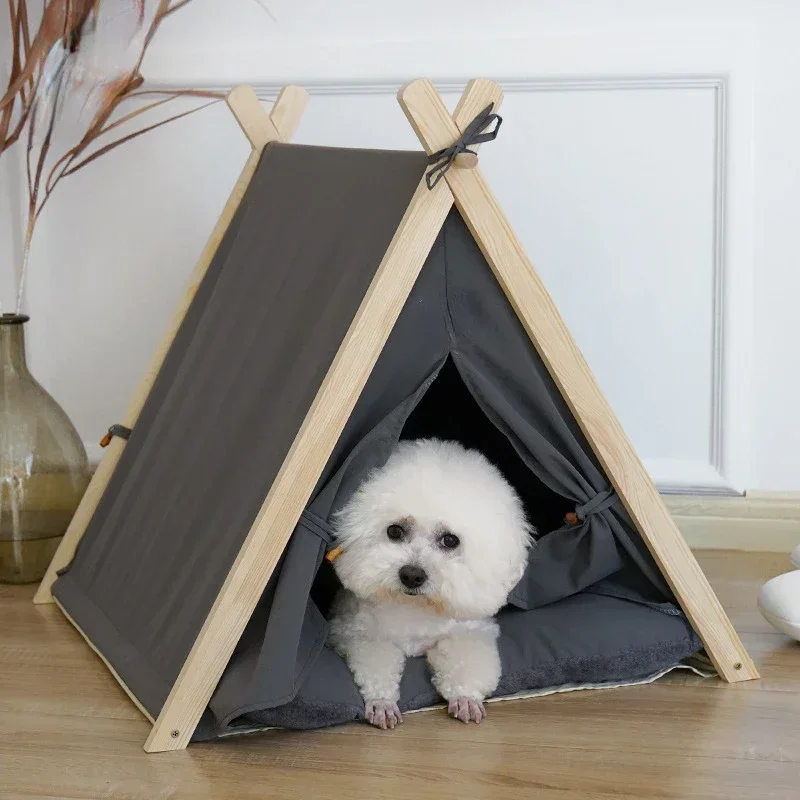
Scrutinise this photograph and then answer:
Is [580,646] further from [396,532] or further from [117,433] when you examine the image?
[117,433]

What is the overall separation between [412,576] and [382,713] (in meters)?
0.22

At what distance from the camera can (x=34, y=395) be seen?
2146 mm

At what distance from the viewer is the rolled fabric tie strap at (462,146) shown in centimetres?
144

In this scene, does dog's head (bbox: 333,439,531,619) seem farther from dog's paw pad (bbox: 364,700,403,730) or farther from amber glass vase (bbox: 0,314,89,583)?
amber glass vase (bbox: 0,314,89,583)

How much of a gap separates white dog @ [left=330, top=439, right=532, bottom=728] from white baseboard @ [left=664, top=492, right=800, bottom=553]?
2.99 ft

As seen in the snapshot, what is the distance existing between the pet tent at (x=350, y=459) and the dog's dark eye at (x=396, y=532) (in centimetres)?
9

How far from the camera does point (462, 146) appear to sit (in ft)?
4.73

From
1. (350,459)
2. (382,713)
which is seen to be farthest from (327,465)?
(382,713)

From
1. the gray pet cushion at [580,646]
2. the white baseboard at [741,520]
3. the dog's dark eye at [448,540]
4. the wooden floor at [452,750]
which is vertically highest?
the dog's dark eye at [448,540]

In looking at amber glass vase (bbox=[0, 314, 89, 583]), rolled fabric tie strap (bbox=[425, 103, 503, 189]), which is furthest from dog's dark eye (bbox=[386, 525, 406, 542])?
amber glass vase (bbox=[0, 314, 89, 583])

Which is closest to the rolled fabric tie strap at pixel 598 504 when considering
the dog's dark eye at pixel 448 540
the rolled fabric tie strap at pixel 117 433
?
the dog's dark eye at pixel 448 540

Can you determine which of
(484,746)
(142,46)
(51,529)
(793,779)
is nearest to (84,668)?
(51,529)

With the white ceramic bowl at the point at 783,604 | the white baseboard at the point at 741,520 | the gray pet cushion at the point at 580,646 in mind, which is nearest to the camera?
the gray pet cushion at the point at 580,646

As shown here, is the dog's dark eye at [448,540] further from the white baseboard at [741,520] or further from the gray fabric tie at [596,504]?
the white baseboard at [741,520]
